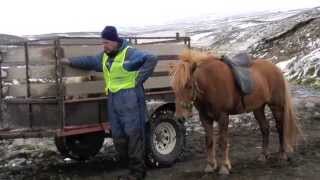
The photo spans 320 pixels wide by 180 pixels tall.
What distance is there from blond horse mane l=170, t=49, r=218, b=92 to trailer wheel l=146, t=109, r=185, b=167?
111cm

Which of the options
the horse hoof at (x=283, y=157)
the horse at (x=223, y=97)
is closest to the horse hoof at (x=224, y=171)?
the horse at (x=223, y=97)

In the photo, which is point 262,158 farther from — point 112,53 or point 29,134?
point 29,134

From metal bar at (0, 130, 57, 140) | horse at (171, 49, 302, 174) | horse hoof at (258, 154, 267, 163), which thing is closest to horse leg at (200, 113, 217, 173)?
horse at (171, 49, 302, 174)

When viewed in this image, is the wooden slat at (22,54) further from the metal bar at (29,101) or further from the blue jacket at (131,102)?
the blue jacket at (131,102)

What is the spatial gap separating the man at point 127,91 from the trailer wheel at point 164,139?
97 cm

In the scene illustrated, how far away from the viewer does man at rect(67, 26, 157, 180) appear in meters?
7.96

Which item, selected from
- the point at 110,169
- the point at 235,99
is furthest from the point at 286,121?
the point at 110,169

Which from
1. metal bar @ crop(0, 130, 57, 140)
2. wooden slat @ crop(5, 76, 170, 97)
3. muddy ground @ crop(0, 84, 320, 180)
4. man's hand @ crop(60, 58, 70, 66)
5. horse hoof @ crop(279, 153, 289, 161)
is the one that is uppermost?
man's hand @ crop(60, 58, 70, 66)

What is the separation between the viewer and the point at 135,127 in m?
8.02

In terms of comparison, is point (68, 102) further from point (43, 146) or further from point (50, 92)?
point (43, 146)

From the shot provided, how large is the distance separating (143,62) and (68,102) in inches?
45.7

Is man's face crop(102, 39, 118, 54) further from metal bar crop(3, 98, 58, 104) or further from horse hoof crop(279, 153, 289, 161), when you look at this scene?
horse hoof crop(279, 153, 289, 161)

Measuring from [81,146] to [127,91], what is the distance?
2171 millimetres

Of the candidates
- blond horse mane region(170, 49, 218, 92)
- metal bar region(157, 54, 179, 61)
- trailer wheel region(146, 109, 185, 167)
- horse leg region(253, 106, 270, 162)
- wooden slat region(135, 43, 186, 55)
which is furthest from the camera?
horse leg region(253, 106, 270, 162)
